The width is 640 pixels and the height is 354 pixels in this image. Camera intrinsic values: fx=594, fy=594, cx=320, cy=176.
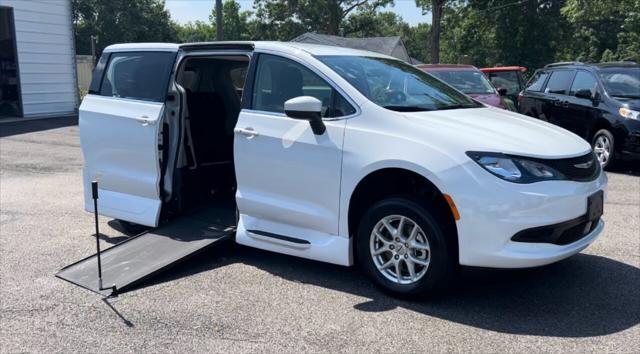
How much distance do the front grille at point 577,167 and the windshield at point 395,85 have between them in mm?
1107

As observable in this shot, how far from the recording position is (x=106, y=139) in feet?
19.5

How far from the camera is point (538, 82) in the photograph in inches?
472

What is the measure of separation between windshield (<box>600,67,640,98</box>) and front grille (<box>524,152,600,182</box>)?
622cm

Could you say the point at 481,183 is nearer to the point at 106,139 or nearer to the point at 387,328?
the point at 387,328

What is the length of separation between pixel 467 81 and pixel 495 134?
851cm

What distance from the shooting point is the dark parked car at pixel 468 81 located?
1178cm

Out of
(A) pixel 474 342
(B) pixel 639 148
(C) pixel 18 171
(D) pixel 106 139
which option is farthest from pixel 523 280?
(C) pixel 18 171

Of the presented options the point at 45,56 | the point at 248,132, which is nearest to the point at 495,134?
the point at 248,132

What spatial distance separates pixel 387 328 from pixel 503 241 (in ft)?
3.14

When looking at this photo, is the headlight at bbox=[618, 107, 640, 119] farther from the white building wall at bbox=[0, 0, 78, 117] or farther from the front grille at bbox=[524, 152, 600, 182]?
the white building wall at bbox=[0, 0, 78, 117]

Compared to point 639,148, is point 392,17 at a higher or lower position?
higher

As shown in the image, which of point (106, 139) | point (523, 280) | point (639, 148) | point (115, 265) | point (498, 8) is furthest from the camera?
point (498, 8)

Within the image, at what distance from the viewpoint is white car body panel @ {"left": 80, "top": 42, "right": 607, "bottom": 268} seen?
3918mm

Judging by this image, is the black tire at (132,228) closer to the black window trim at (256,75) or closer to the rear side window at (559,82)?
the black window trim at (256,75)
